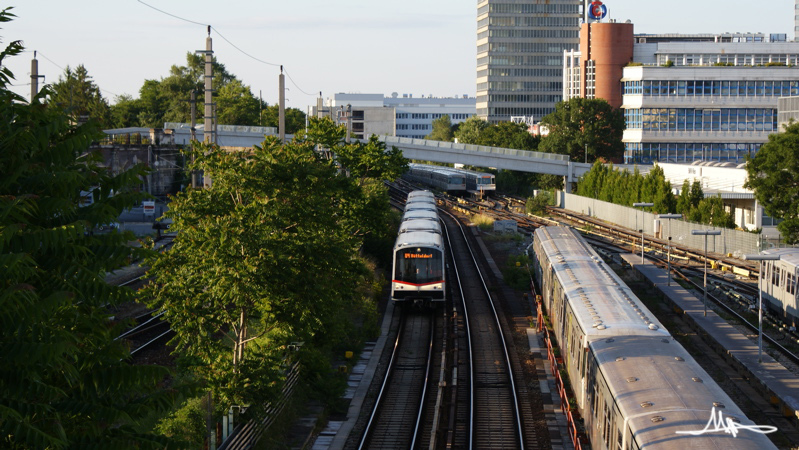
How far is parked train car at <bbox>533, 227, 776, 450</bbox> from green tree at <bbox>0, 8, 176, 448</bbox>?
7726mm

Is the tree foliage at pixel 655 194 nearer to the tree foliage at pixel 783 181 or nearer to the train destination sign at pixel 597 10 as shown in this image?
the tree foliage at pixel 783 181

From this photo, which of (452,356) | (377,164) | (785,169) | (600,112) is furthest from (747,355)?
(600,112)

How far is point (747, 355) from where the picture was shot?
27516 mm

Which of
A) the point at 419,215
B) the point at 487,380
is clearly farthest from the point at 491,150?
the point at 487,380

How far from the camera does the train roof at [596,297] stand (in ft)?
64.1

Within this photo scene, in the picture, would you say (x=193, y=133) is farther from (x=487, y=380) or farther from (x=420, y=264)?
(x=487, y=380)

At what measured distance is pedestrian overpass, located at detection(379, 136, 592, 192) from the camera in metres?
87.4

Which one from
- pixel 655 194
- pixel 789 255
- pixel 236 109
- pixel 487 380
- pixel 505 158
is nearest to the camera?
pixel 487 380

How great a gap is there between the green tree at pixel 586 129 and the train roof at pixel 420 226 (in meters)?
54.1

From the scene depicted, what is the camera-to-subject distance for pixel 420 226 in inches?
1563

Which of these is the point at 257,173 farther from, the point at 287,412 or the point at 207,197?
the point at 287,412

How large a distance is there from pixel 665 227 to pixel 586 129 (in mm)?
32963

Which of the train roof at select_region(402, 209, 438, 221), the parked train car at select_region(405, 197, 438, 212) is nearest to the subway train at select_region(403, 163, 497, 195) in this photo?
the parked train car at select_region(405, 197, 438, 212)

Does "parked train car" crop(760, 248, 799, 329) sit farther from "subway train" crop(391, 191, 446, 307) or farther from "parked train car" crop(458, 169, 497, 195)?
"parked train car" crop(458, 169, 497, 195)
